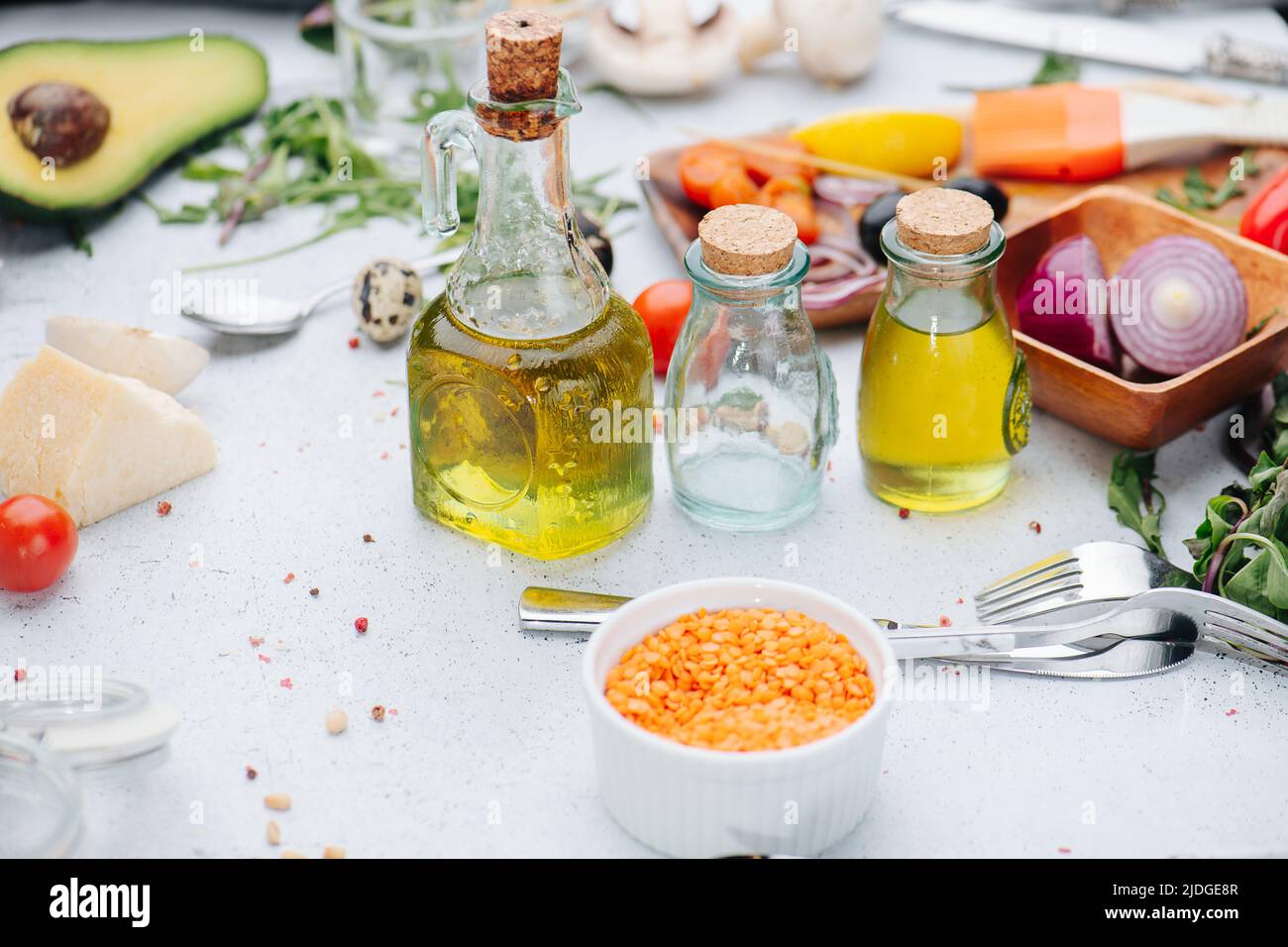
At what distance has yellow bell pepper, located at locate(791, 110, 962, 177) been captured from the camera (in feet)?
5.69

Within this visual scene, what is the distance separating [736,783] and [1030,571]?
0.39 metres

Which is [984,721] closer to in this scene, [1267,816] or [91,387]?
[1267,816]

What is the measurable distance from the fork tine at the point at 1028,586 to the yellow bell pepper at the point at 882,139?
72 cm

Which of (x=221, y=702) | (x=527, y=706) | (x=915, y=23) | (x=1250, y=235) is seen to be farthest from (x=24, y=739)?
(x=915, y=23)

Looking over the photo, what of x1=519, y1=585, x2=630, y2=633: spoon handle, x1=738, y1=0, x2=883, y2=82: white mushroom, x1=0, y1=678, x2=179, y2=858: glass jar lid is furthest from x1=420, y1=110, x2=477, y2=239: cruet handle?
x1=738, y1=0, x2=883, y2=82: white mushroom

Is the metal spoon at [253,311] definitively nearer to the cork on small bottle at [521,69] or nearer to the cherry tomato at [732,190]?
the cherry tomato at [732,190]

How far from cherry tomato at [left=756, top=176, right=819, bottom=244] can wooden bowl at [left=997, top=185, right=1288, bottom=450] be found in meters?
0.23

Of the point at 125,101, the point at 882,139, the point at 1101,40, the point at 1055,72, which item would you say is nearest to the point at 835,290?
the point at 882,139

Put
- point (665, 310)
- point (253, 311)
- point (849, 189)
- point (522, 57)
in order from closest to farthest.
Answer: point (522, 57), point (665, 310), point (253, 311), point (849, 189)

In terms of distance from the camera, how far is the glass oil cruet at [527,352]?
3.68ft

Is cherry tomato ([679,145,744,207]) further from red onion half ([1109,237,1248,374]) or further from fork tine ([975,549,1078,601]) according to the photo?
fork tine ([975,549,1078,601])

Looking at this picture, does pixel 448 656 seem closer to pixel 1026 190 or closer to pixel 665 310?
pixel 665 310

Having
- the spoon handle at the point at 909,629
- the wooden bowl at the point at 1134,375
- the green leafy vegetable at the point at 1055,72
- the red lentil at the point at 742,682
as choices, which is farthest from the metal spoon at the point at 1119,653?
the green leafy vegetable at the point at 1055,72

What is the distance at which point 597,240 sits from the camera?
153cm
